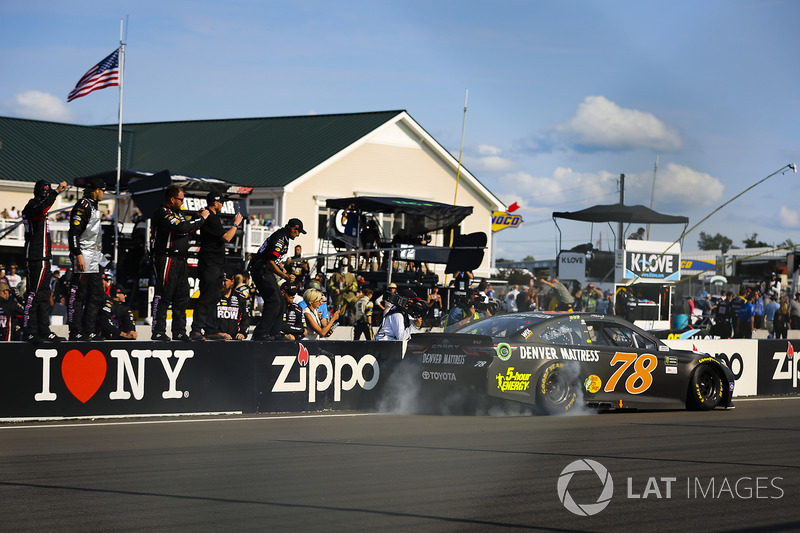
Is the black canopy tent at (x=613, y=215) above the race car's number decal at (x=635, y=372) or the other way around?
above

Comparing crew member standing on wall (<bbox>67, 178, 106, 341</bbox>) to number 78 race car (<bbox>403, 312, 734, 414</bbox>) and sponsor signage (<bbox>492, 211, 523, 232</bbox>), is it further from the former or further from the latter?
sponsor signage (<bbox>492, 211, 523, 232</bbox>)

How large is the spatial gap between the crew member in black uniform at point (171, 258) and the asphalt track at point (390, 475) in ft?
4.41

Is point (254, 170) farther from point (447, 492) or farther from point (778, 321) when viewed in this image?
point (447, 492)

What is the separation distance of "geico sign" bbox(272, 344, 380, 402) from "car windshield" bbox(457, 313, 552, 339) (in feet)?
4.75

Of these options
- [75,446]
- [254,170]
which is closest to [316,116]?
[254,170]

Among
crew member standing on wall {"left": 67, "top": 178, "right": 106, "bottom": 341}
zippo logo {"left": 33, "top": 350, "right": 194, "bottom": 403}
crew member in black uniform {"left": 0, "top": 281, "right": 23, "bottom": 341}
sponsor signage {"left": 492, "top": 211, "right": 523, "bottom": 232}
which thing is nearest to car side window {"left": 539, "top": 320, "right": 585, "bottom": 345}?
zippo logo {"left": 33, "top": 350, "right": 194, "bottom": 403}

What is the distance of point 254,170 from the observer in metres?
42.2

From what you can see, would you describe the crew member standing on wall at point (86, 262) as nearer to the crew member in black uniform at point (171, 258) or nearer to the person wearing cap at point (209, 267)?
the crew member in black uniform at point (171, 258)

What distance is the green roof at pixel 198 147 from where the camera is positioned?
4141cm

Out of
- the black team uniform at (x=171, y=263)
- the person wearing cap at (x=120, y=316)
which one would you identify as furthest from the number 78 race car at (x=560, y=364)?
the person wearing cap at (x=120, y=316)

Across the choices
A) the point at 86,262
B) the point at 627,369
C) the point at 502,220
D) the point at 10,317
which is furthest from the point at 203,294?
the point at 502,220

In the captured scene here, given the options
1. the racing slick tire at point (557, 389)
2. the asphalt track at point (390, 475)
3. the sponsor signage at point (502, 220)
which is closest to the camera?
the asphalt track at point (390, 475)

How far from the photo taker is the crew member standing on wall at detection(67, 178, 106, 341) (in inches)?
468

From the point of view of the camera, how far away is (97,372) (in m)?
11.6
